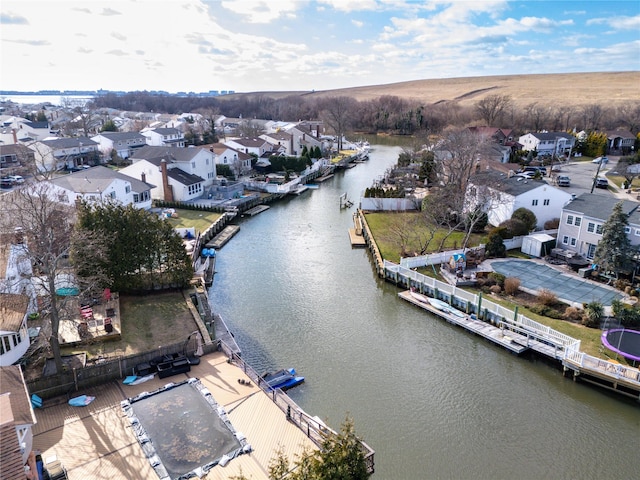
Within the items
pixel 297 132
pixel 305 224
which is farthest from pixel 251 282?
pixel 297 132

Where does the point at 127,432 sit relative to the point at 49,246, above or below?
below

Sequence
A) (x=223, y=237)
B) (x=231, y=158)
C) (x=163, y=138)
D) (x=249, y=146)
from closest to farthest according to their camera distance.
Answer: (x=223, y=237) < (x=231, y=158) < (x=249, y=146) < (x=163, y=138)

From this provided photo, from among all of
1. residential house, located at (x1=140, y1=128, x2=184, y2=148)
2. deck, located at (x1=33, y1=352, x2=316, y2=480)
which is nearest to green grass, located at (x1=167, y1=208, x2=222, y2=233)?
deck, located at (x1=33, y1=352, x2=316, y2=480)

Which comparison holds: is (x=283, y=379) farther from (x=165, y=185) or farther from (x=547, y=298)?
(x=165, y=185)

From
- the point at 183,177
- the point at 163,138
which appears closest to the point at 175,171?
the point at 183,177

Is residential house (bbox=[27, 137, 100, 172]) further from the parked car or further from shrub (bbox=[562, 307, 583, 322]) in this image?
shrub (bbox=[562, 307, 583, 322])

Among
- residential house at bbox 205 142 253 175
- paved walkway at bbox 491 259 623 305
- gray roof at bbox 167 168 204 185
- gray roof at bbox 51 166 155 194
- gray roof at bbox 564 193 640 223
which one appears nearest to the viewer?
paved walkway at bbox 491 259 623 305

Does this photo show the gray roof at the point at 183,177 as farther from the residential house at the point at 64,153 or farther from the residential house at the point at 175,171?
the residential house at the point at 64,153
